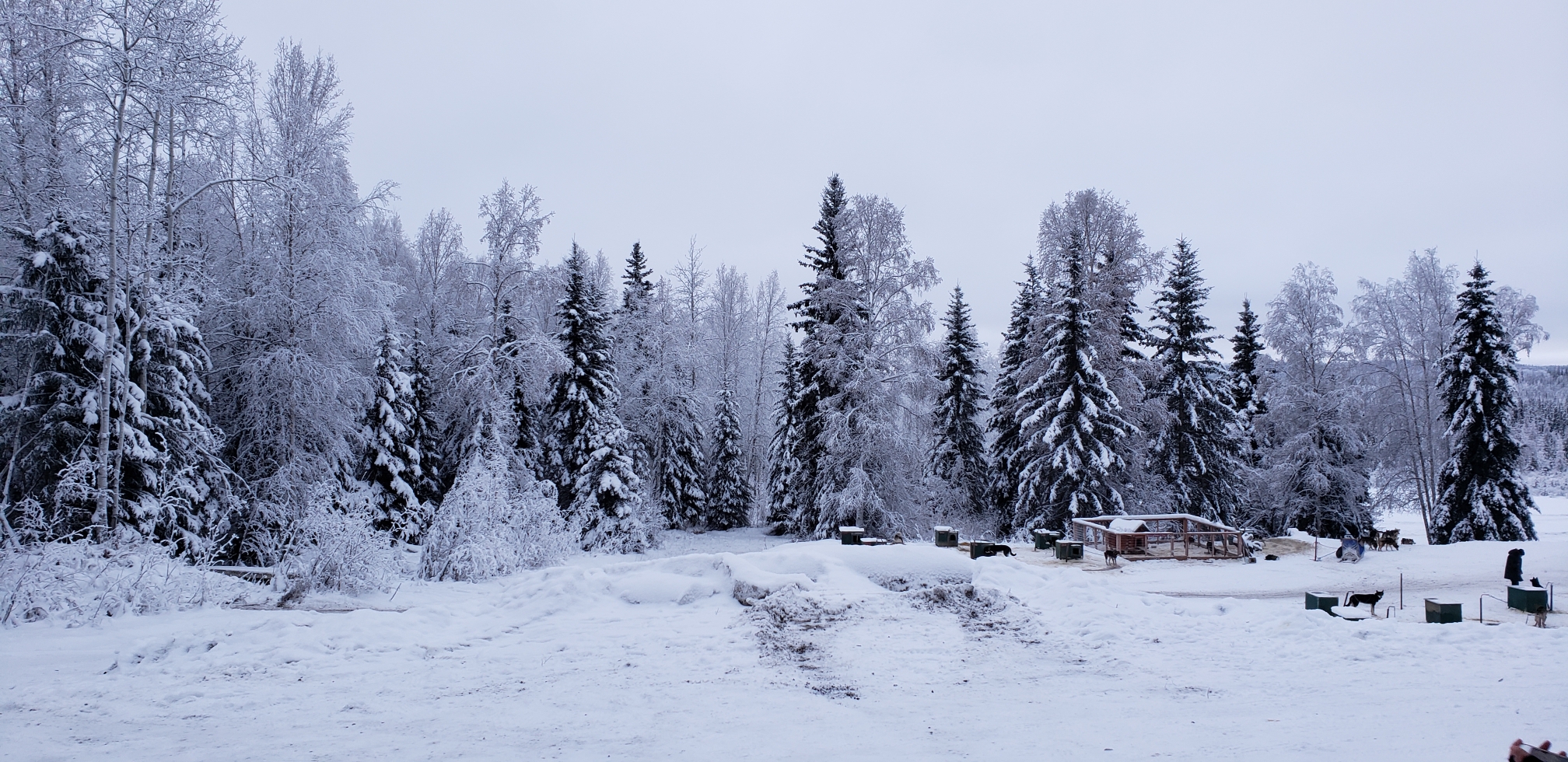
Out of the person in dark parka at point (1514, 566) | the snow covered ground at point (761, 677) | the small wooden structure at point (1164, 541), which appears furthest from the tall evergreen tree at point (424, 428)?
A: the person in dark parka at point (1514, 566)

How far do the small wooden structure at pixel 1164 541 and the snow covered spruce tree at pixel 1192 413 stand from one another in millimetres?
4960

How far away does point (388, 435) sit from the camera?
797 inches

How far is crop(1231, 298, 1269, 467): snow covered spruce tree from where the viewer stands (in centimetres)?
2866

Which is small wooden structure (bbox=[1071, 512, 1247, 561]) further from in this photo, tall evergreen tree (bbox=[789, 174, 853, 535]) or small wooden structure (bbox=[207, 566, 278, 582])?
small wooden structure (bbox=[207, 566, 278, 582])

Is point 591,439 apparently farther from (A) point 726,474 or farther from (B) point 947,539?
(B) point 947,539

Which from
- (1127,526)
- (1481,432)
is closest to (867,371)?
(1127,526)

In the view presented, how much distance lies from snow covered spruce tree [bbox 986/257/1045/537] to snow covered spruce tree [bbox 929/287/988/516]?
695 mm

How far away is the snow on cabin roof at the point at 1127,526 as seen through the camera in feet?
58.4

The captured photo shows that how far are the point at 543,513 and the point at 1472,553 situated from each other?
2395cm

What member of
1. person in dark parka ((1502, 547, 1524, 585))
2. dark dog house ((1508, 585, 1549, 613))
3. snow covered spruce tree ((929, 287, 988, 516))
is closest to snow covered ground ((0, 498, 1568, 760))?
dark dog house ((1508, 585, 1549, 613))

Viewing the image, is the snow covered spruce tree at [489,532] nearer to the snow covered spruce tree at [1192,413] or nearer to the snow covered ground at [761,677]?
the snow covered ground at [761,677]

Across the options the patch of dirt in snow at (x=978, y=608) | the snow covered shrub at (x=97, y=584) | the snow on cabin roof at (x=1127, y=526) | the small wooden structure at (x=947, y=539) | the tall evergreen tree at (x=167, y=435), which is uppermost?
the tall evergreen tree at (x=167, y=435)

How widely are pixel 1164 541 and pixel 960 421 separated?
1037 centimetres

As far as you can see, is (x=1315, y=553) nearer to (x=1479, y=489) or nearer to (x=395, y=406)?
(x=1479, y=489)
